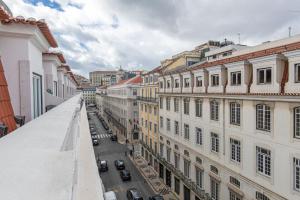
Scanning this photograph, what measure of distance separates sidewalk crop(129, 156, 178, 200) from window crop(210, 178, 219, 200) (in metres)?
9.84

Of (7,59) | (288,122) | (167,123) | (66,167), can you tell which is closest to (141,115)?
(167,123)

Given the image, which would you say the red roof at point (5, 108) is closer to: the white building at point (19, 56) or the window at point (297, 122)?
the white building at point (19, 56)

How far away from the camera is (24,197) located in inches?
67.6

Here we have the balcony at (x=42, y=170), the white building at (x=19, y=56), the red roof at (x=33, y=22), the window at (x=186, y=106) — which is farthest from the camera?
the window at (x=186, y=106)

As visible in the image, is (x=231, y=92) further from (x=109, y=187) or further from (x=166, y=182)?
(x=109, y=187)

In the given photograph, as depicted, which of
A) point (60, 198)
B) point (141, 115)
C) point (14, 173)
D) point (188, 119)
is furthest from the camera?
point (141, 115)

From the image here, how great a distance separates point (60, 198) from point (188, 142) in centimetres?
2751

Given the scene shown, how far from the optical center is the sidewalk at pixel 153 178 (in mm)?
33750

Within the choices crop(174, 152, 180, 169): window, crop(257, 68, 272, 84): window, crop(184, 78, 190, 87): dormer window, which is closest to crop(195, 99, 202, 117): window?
crop(184, 78, 190, 87): dormer window

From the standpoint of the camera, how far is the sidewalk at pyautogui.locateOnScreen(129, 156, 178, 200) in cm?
3375

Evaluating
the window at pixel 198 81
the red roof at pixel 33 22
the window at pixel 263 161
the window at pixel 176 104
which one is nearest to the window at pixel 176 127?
the window at pixel 176 104

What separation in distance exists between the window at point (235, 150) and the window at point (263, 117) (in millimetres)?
2899

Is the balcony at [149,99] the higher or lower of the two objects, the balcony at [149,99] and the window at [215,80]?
the lower

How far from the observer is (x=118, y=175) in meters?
41.7
